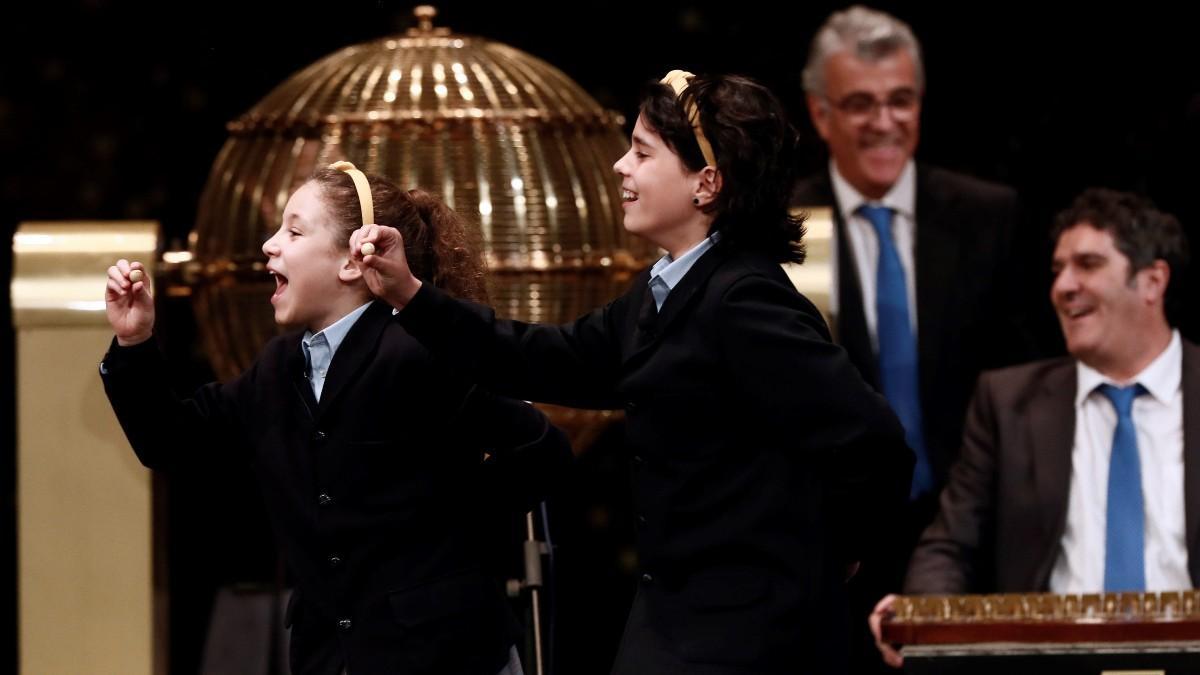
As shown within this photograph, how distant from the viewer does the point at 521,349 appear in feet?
7.37

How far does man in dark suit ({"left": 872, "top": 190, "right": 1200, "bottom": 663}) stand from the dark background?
0.56 metres

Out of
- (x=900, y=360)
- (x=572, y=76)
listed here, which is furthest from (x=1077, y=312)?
(x=572, y=76)

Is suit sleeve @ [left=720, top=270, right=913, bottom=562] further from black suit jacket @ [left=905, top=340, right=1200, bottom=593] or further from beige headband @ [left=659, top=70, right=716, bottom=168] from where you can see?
black suit jacket @ [left=905, top=340, right=1200, bottom=593]

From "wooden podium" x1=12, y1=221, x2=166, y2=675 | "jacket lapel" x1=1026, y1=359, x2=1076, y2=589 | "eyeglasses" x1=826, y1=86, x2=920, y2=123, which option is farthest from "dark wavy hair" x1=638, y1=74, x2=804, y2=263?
"eyeglasses" x1=826, y1=86, x2=920, y2=123

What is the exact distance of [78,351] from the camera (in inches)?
120

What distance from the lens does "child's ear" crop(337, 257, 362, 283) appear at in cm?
235

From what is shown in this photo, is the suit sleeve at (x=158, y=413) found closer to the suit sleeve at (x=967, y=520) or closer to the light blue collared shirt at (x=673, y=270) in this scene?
the light blue collared shirt at (x=673, y=270)

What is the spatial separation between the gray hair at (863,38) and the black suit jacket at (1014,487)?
2.26 ft

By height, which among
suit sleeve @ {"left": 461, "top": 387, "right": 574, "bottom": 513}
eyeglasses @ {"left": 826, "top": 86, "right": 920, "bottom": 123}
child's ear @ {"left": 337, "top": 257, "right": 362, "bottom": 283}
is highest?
eyeglasses @ {"left": 826, "top": 86, "right": 920, "bottom": 123}

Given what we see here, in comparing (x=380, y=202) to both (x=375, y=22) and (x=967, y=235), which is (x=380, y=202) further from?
(x=375, y=22)

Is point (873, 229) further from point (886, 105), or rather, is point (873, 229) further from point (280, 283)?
point (280, 283)

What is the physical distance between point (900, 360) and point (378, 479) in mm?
1609

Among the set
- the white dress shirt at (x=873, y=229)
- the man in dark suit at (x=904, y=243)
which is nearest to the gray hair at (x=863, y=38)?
the man in dark suit at (x=904, y=243)

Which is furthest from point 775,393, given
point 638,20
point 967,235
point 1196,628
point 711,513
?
point 638,20
